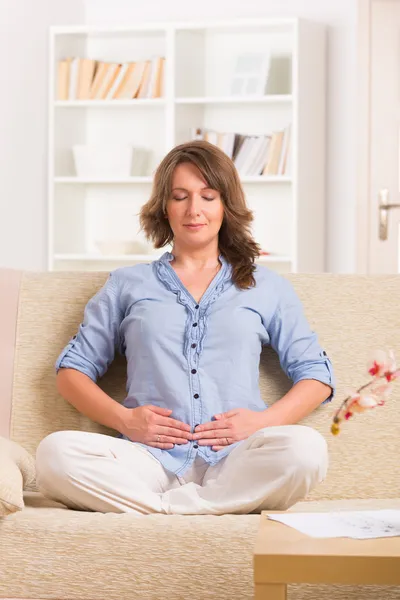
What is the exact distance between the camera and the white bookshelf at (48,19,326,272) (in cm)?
505

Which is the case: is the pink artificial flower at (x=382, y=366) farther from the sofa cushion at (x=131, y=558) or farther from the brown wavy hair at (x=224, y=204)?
the brown wavy hair at (x=224, y=204)

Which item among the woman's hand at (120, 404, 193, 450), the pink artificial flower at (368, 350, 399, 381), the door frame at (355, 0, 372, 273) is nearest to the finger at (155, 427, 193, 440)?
the woman's hand at (120, 404, 193, 450)

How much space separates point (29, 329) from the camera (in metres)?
2.50

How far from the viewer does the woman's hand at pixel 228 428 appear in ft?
7.14

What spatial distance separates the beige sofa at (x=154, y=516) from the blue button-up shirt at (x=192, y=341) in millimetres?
101

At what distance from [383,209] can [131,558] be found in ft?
11.4

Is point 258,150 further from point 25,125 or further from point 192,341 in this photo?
point 192,341

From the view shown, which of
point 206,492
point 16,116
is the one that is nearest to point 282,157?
point 16,116

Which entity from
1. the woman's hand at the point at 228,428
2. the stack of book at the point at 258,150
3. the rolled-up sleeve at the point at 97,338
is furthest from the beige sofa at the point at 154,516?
the stack of book at the point at 258,150

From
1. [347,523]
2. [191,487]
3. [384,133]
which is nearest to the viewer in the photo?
[347,523]

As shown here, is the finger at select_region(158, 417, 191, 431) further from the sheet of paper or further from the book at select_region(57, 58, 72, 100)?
the book at select_region(57, 58, 72, 100)

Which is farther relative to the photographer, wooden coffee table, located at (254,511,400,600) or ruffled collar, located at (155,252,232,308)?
ruffled collar, located at (155,252,232,308)

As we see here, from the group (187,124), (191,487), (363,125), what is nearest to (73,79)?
(187,124)

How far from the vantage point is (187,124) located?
17.1ft
